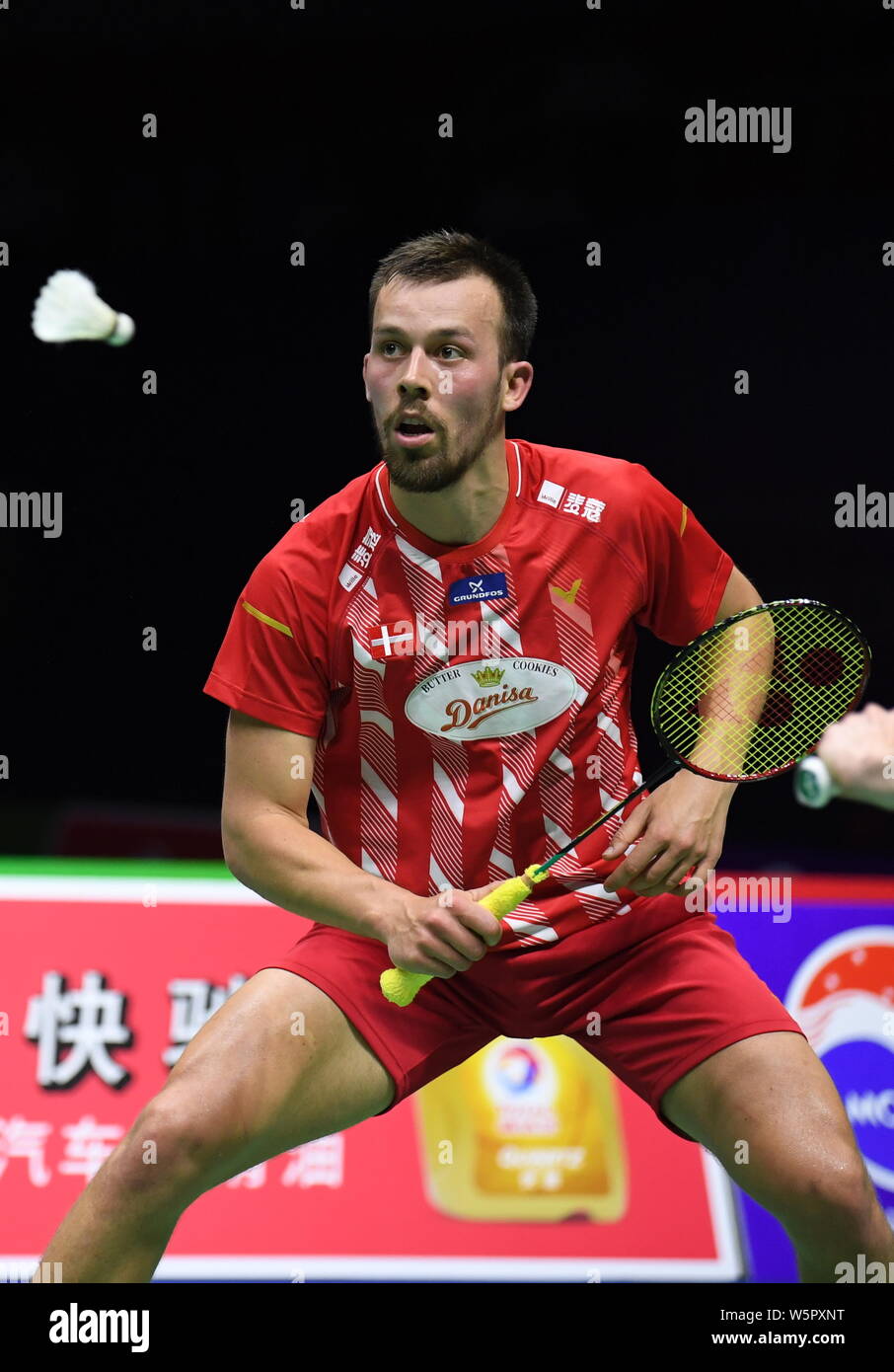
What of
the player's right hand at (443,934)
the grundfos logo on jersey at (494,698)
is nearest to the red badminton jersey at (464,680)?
the grundfos logo on jersey at (494,698)

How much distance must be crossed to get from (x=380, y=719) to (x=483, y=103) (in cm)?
195

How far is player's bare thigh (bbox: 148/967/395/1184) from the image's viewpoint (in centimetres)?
289

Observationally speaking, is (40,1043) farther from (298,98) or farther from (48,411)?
(298,98)

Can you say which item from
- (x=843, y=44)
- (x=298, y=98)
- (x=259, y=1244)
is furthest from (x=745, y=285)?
(x=259, y=1244)

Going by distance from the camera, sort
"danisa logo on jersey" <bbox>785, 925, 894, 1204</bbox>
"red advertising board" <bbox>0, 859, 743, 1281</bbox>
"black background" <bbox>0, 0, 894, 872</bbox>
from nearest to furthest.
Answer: "red advertising board" <bbox>0, 859, 743, 1281</bbox>
"danisa logo on jersey" <bbox>785, 925, 894, 1204</bbox>
"black background" <bbox>0, 0, 894, 872</bbox>

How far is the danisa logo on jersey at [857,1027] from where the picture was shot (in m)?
4.28

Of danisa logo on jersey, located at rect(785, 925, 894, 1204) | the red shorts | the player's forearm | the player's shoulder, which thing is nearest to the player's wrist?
the player's forearm

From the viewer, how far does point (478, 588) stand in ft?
10.6

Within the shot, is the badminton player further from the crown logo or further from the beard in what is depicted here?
the beard

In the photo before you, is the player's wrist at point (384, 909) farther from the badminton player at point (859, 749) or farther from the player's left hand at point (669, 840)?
the badminton player at point (859, 749)

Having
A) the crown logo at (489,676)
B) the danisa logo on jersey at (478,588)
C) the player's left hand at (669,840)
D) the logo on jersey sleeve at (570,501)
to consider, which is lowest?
the player's left hand at (669,840)

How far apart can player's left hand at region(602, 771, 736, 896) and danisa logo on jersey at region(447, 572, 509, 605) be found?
0.43m

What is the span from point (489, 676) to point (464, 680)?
0.04 m

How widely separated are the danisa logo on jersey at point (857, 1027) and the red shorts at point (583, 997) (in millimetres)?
1144
